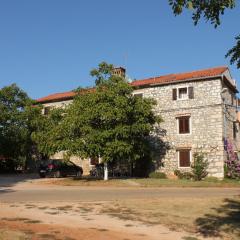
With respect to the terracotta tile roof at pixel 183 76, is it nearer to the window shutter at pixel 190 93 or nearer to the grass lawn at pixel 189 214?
the window shutter at pixel 190 93

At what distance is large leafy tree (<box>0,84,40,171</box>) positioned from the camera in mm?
42094

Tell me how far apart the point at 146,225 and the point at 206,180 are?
→ 69.3ft

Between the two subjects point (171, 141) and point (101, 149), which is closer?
point (101, 149)

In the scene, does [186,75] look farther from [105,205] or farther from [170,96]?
[105,205]

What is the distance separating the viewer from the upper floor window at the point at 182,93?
116 ft

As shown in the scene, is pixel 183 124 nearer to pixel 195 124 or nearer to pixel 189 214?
pixel 195 124

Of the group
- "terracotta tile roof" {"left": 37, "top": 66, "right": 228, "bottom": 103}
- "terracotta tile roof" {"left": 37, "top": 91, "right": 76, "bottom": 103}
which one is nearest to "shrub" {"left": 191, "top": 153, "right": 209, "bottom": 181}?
"terracotta tile roof" {"left": 37, "top": 66, "right": 228, "bottom": 103}

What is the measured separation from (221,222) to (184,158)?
22276 millimetres

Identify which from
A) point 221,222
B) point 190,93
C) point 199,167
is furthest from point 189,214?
point 190,93

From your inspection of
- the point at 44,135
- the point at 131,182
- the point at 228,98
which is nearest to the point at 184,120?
the point at 228,98

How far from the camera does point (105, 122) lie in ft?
99.6

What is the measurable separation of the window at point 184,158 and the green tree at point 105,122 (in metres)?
5.23

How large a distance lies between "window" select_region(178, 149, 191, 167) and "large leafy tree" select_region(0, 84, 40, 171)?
602 inches

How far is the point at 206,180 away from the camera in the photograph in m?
32.4
